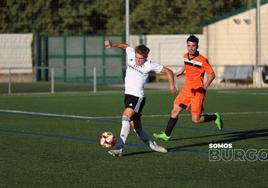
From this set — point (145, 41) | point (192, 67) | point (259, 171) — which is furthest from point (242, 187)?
point (145, 41)

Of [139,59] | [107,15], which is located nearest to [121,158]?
[139,59]

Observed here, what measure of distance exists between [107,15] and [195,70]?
5155cm

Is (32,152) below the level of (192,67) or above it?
below

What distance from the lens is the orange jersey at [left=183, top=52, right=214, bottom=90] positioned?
16.3 metres

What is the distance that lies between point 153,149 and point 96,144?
163cm

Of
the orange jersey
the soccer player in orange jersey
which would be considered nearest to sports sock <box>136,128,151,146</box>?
the soccer player in orange jersey

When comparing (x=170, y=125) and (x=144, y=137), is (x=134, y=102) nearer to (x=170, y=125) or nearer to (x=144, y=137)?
(x=144, y=137)

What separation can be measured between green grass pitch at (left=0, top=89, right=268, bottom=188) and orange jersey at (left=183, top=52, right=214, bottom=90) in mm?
1068

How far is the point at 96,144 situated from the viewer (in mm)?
15820

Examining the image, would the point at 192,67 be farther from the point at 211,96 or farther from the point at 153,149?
the point at 211,96

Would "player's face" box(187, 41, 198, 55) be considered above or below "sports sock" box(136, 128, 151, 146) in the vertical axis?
above

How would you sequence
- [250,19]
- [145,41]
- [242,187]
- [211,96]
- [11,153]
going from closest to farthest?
[242,187]
[11,153]
[211,96]
[250,19]
[145,41]

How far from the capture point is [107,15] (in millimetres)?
67562

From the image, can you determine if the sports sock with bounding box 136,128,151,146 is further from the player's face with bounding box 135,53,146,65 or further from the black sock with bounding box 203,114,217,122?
the black sock with bounding box 203,114,217,122
